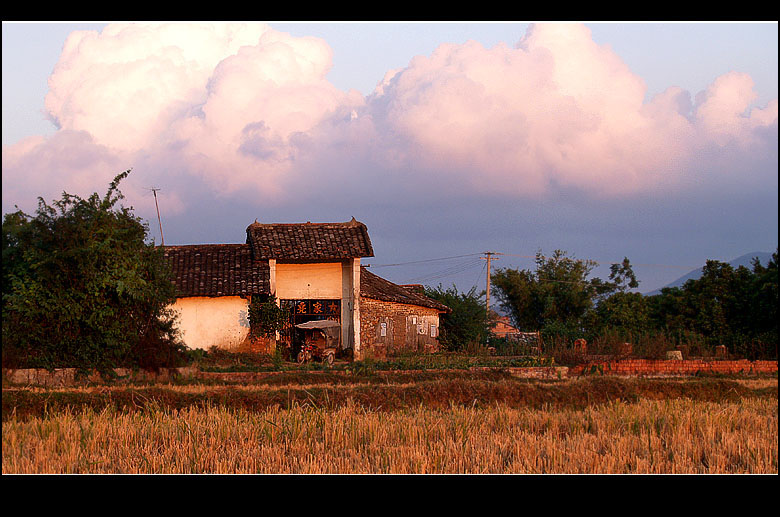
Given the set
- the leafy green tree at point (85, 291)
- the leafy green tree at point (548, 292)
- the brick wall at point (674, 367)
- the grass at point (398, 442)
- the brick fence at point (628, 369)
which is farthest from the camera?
the leafy green tree at point (548, 292)

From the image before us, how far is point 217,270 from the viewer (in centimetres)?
2961

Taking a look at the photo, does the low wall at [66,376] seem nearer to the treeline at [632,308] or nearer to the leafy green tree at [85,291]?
the leafy green tree at [85,291]

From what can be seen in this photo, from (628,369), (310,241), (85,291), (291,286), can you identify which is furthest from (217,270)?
(628,369)

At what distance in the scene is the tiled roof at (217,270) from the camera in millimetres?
28453

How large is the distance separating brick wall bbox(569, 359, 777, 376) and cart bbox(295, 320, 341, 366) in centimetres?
1004

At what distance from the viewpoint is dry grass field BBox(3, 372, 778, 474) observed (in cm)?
839

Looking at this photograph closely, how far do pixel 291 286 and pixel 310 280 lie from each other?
2.52 feet

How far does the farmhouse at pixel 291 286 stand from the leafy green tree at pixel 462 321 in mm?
2553

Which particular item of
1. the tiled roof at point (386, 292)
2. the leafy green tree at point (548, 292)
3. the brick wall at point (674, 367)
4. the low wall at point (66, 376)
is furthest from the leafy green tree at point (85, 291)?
the leafy green tree at point (548, 292)

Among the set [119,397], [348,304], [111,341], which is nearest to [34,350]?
[111,341]

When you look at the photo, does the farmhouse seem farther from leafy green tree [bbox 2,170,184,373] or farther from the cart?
leafy green tree [bbox 2,170,184,373]

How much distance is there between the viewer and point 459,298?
1405 inches

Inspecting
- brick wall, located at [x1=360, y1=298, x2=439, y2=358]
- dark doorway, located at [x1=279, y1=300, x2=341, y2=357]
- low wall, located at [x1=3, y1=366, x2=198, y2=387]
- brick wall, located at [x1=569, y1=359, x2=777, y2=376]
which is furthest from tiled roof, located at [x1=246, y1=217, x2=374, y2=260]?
low wall, located at [x1=3, y1=366, x2=198, y2=387]

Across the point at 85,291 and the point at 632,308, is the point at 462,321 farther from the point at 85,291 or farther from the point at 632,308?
the point at 85,291
